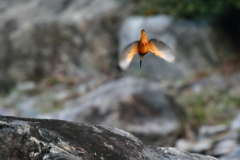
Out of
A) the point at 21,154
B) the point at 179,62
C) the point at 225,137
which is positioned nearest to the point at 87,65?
the point at 179,62

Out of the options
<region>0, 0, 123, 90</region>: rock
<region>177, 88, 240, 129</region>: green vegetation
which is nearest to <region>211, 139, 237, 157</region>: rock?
<region>177, 88, 240, 129</region>: green vegetation

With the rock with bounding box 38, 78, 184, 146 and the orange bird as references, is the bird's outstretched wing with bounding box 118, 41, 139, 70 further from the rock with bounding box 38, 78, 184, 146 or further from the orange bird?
the rock with bounding box 38, 78, 184, 146

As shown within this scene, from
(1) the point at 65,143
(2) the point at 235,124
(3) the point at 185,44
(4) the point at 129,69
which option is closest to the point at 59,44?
(4) the point at 129,69

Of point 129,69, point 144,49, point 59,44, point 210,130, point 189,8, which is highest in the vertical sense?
point 59,44

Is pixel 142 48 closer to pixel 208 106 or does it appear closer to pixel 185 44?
pixel 208 106

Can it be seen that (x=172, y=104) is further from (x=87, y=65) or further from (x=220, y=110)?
(x=87, y=65)

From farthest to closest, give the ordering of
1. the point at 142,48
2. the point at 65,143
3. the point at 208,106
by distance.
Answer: the point at 208,106
the point at 142,48
the point at 65,143

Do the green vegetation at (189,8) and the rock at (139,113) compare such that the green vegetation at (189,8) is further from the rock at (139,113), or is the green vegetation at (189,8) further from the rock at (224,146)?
the rock at (224,146)

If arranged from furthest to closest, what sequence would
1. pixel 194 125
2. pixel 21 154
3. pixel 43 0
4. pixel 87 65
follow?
1. pixel 43 0
2. pixel 87 65
3. pixel 194 125
4. pixel 21 154
